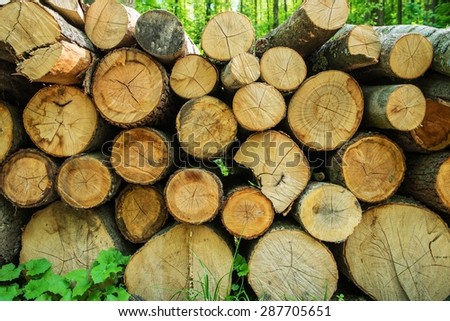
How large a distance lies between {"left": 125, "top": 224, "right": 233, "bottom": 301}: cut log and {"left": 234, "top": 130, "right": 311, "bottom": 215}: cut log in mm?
459

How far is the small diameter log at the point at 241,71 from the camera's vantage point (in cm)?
199

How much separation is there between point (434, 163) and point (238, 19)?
1454 mm

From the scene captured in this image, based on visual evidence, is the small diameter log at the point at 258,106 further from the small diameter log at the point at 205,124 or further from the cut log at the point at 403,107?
the cut log at the point at 403,107

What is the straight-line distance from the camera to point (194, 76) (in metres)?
2.13

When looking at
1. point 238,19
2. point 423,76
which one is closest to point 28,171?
point 238,19

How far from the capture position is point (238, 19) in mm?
2059

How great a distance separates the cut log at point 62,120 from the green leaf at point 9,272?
830mm

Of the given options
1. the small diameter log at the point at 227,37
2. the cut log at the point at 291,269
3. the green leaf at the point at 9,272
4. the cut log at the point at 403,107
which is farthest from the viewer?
the green leaf at the point at 9,272

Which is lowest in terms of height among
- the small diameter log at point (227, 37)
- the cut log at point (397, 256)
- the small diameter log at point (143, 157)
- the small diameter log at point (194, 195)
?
the cut log at point (397, 256)

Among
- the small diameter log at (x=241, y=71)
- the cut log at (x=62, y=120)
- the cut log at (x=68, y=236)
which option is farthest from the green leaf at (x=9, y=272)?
the small diameter log at (x=241, y=71)
